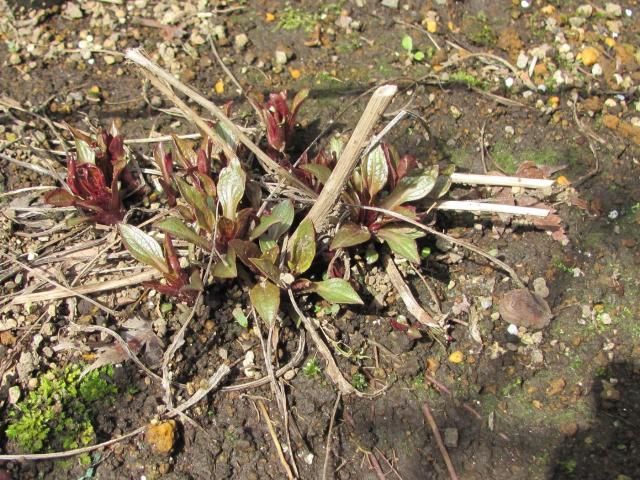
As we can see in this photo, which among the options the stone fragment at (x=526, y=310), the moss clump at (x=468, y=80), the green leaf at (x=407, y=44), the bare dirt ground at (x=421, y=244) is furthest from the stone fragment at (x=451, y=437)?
the green leaf at (x=407, y=44)

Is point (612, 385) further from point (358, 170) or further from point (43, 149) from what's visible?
point (43, 149)

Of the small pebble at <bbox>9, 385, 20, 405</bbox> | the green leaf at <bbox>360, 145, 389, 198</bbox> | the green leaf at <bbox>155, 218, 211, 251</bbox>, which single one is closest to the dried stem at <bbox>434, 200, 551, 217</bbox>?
the green leaf at <bbox>360, 145, 389, 198</bbox>

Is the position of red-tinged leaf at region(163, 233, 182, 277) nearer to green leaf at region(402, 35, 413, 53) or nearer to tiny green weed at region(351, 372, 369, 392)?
tiny green weed at region(351, 372, 369, 392)

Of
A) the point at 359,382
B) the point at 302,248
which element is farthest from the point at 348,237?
the point at 359,382

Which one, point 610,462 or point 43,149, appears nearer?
point 610,462

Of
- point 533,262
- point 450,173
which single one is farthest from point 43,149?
point 533,262

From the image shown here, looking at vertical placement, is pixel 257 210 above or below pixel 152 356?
above
